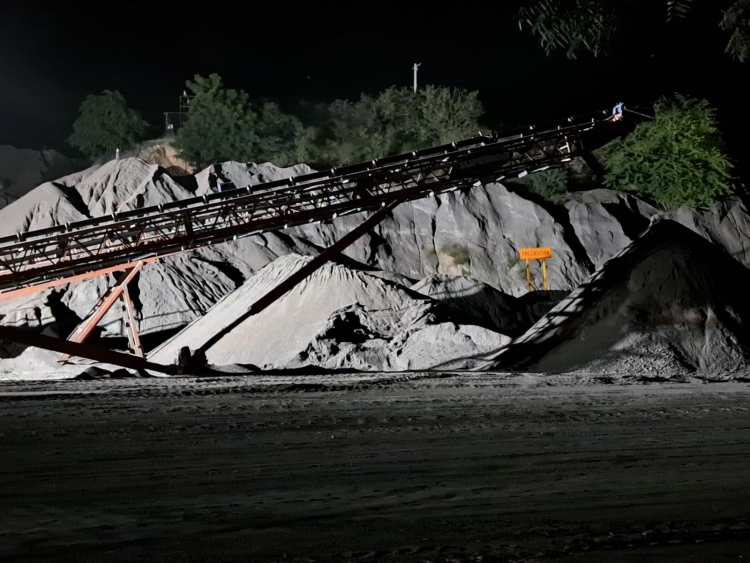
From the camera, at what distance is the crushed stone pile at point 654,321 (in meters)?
16.2

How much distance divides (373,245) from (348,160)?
10.1 meters

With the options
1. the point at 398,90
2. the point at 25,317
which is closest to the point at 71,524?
the point at 25,317

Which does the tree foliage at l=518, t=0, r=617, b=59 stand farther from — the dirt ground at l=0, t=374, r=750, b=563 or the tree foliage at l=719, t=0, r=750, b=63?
the dirt ground at l=0, t=374, r=750, b=563

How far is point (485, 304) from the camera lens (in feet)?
79.6

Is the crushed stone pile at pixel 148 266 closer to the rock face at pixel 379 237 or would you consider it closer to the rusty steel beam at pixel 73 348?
the rock face at pixel 379 237

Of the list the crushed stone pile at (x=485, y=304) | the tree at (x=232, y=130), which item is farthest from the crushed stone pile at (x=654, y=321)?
the tree at (x=232, y=130)

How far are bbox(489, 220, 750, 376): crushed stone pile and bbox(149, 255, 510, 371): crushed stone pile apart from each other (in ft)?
7.41

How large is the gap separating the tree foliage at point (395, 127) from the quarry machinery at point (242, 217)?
2028 cm

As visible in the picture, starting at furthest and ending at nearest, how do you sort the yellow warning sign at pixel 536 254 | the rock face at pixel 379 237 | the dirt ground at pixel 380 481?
1. the rock face at pixel 379 237
2. the yellow warning sign at pixel 536 254
3. the dirt ground at pixel 380 481

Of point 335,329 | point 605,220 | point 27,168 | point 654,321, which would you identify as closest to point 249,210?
point 335,329

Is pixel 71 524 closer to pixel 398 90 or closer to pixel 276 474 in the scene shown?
pixel 276 474

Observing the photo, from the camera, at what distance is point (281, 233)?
1243 inches

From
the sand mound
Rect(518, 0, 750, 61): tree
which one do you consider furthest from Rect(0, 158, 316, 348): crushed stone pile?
Rect(518, 0, 750, 61): tree

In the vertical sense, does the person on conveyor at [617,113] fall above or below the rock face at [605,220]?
above
